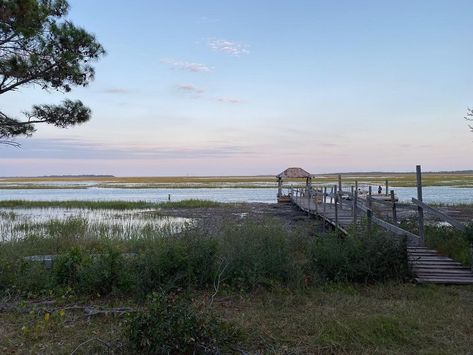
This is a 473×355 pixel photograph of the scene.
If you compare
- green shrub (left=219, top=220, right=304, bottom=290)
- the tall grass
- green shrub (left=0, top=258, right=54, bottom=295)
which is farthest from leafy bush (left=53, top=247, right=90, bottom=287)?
green shrub (left=219, top=220, right=304, bottom=290)

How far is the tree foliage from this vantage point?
862 centimetres

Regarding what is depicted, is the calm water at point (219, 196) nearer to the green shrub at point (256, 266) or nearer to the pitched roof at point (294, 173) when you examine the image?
the pitched roof at point (294, 173)

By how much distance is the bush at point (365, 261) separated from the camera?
7504 millimetres

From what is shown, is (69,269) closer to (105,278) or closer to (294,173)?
(105,278)

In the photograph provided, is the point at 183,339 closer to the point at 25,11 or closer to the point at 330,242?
the point at 330,242

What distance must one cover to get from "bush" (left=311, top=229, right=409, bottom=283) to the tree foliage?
6.67m

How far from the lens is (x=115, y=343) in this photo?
15.6 ft

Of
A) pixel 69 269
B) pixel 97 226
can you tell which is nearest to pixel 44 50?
pixel 69 269

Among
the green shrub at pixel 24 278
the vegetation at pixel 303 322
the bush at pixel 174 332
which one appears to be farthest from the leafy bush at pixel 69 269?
the bush at pixel 174 332

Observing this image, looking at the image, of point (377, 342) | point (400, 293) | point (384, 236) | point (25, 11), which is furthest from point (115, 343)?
point (25, 11)

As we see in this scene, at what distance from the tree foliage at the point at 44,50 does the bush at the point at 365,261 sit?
667 centimetres

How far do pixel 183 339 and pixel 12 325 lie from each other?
2572mm

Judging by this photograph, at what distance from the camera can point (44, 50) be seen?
9594 mm

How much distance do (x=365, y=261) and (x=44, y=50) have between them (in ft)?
25.3
